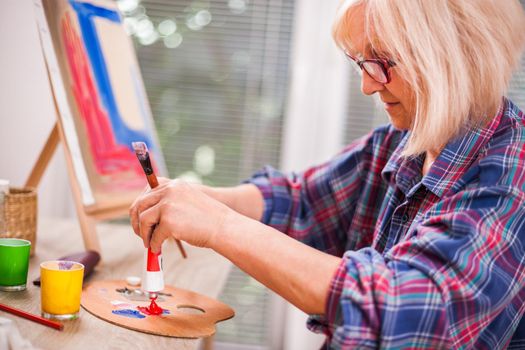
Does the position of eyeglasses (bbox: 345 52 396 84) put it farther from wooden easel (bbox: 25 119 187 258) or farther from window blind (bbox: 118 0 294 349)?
window blind (bbox: 118 0 294 349)

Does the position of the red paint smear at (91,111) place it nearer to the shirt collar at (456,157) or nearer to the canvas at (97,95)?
the canvas at (97,95)

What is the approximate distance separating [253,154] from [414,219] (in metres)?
1.30

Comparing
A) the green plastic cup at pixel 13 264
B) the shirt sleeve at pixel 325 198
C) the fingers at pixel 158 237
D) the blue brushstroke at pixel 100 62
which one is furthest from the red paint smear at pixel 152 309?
the blue brushstroke at pixel 100 62

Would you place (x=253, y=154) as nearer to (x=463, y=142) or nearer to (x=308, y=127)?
(x=308, y=127)

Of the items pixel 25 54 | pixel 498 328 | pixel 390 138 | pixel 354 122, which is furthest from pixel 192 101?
pixel 498 328

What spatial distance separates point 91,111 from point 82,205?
0.27m

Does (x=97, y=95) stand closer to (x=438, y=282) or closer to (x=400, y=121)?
(x=400, y=121)

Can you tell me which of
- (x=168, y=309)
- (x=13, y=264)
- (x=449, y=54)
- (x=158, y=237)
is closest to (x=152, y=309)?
(x=168, y=309)

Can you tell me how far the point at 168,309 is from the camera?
46.9 inches

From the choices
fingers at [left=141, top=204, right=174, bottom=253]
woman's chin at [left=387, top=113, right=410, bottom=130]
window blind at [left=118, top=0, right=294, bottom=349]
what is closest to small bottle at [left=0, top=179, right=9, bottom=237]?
fingers at [left=141, top=204, right=174, bottom=253]

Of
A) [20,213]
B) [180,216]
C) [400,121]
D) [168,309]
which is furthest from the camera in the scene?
[20,213]

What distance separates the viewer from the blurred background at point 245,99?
2.33m

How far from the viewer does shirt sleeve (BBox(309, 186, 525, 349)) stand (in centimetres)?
96

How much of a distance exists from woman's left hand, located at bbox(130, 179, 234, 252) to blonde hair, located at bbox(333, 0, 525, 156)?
38 centimetres
